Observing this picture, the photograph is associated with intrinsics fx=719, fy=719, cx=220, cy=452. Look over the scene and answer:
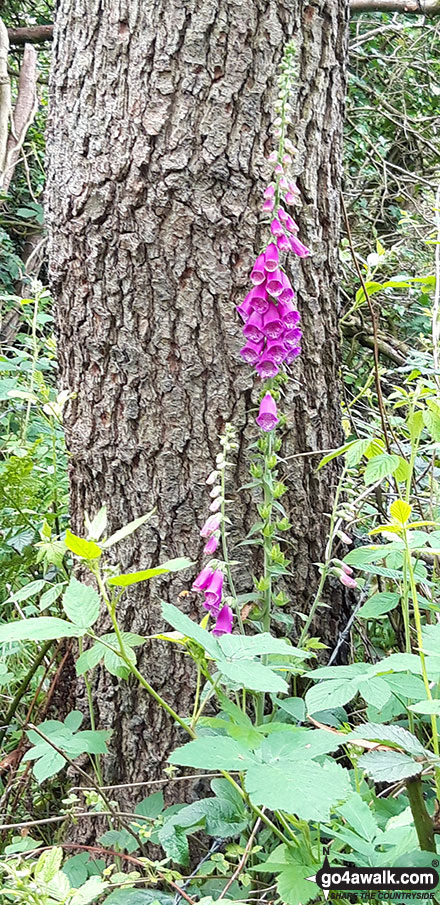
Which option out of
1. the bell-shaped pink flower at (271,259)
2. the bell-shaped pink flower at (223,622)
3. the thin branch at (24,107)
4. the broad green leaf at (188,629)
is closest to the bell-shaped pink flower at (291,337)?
the bell-shaped pink flower at (271,259)

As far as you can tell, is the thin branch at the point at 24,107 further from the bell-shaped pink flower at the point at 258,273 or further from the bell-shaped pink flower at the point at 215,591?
the bell-shaped pink flower at the point at 215,591

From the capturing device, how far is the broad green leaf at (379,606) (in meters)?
1.31

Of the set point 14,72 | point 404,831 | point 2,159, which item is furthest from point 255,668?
point 14,72

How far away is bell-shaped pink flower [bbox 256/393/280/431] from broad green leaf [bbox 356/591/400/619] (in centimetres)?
38

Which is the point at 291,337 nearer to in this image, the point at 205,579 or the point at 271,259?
the point at 271,259

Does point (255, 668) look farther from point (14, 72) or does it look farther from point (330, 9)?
point (14, 72)

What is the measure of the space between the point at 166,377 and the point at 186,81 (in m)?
0.57

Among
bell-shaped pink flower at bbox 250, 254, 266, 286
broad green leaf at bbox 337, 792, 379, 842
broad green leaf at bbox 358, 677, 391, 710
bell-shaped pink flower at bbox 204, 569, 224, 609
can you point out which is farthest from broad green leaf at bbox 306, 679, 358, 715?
bell-shaped pink flower at bbox 250, 254, 266, 286

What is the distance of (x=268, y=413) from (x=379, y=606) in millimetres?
413

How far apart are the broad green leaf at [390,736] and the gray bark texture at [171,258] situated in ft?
2.02

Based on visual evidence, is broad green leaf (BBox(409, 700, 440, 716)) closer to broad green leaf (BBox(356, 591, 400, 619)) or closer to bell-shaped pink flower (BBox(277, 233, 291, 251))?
broad green leaf (BBox(356, 591, 400, 619))

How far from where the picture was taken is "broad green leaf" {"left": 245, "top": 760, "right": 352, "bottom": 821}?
2.44 ft

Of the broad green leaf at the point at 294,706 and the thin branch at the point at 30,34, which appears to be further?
the thin branch at the point at 30,34

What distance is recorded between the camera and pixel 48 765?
112 centimetres
